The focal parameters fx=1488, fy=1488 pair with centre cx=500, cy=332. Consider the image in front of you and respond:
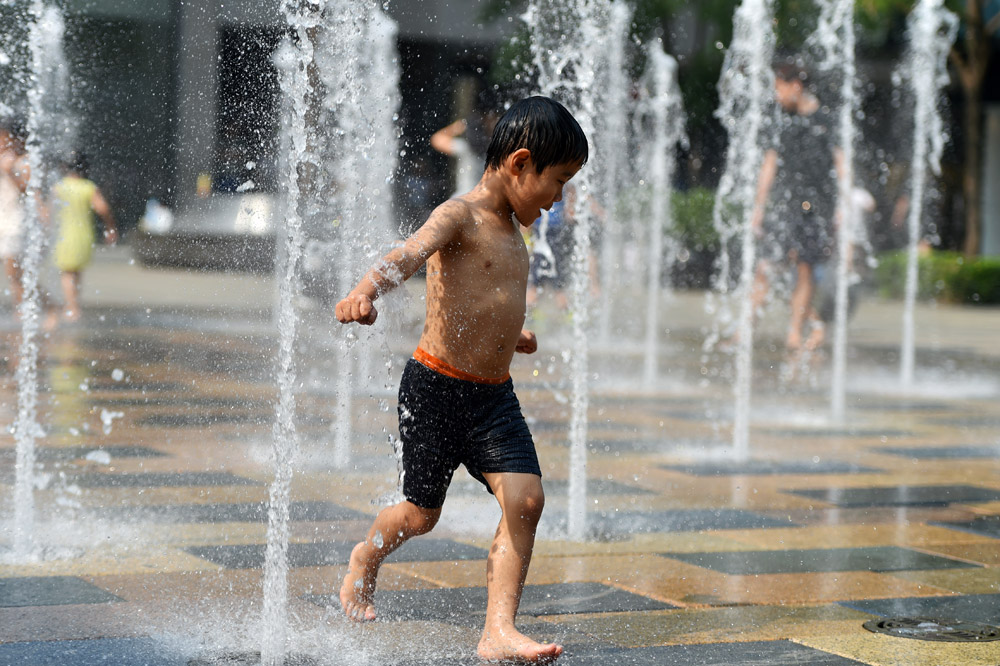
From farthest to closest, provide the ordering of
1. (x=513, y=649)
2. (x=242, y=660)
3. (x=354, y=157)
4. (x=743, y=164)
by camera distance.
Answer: (x=743, y=164) < (x=354, y=157) < (x=242, y=660) < (x=513, y=649)

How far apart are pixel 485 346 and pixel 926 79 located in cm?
2049

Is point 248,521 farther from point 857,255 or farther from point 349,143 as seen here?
point 857,255

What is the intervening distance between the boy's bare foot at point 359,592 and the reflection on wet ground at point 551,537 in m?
0.06

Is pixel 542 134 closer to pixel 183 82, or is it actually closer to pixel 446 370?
pixel 446 370

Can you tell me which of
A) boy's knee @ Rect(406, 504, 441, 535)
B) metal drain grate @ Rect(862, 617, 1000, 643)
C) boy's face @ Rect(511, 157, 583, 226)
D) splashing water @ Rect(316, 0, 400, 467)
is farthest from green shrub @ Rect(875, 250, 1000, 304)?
boy's knee @ Rect(406, 504, 441, 535)

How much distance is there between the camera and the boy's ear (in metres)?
3.41

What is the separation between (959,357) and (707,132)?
40.2 ft

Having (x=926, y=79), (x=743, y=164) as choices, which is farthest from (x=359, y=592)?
(x=926, y=79)

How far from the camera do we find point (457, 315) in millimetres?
3426

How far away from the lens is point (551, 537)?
4.97 m

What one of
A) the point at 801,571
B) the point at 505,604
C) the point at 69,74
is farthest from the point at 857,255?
the point at 505,604

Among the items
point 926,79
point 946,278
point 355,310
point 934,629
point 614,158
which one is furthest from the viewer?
point 926,79

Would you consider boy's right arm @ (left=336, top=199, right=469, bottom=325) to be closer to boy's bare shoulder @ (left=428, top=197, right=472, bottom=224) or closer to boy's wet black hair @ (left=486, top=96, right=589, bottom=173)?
boy's bare shoulder @ (left=428, top=197, right=472, bottom=224)

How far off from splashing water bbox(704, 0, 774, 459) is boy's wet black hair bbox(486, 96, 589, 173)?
12.6 feet
